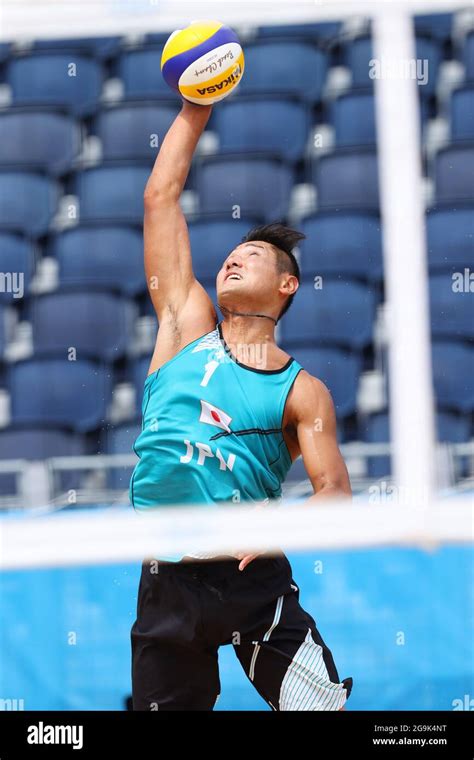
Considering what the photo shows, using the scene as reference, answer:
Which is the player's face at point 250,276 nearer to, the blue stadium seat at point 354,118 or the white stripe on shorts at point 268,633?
the white stripe on shorts at point 268,633

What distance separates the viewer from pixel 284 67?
231 inches

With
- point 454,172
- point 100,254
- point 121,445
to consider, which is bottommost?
point 121,445

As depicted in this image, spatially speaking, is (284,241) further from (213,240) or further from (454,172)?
(454,172)

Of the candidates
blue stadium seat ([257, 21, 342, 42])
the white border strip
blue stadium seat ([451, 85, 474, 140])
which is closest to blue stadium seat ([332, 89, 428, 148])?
blue stadium seat ([451, 85, 474, 140])

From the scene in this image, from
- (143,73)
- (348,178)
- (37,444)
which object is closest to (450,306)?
(348,178)

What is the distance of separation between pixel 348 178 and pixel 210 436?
8.18 ft

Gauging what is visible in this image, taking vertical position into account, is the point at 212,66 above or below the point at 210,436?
above

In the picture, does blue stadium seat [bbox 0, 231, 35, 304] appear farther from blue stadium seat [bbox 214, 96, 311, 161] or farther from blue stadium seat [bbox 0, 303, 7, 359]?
blue stadium seat [bbox 214, 96, 311, 161]

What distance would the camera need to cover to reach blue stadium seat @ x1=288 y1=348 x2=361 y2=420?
395 cm

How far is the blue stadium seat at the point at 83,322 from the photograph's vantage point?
14.7ft

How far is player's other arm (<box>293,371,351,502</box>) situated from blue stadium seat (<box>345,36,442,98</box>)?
3207mm

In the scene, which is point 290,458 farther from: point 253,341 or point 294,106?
point 294,106

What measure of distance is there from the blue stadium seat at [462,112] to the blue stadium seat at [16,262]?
1929 millimetres
